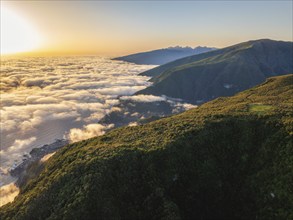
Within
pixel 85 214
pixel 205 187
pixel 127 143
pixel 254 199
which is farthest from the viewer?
pixel 127 143

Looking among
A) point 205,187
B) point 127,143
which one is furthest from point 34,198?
point 205,187

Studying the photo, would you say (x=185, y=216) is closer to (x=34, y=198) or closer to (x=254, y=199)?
(x=254, y=199)

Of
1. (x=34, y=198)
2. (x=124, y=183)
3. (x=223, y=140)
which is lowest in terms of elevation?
(x=34, y=198)

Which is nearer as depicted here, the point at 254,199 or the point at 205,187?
the point at 254,199

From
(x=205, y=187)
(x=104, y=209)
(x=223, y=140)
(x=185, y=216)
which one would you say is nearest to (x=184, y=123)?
(x=223, y=140)

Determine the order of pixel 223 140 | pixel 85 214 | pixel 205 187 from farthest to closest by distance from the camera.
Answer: pixel 223 140
pixel 205 187
pixel 85 214

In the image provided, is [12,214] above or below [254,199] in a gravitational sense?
below

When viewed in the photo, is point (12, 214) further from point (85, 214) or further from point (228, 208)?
point (228, 208)
